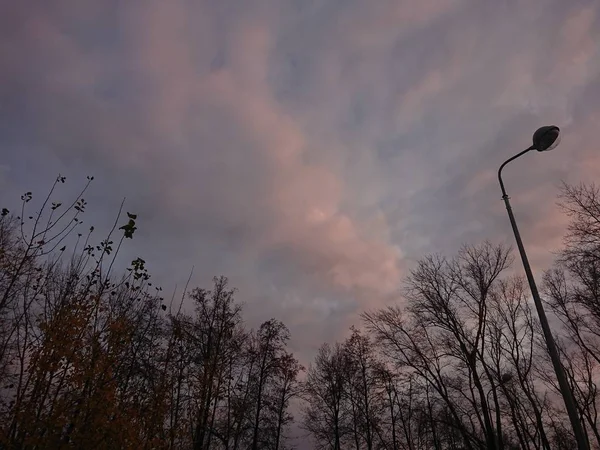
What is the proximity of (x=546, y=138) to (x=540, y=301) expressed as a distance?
356 centimetres

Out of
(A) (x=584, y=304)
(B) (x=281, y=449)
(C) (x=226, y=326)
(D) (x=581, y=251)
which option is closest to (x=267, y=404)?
(B) (x=281, y=449)

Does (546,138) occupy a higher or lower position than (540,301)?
higher

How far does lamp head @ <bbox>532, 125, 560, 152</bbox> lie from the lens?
26.9ft

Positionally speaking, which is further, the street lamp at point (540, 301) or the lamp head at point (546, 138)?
the lamp head at point (546, 138)

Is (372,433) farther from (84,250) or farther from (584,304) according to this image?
(84,250)

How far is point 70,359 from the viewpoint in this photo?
7.12 metres

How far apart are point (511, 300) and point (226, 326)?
61.9ft

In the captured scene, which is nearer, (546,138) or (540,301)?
(540,301)

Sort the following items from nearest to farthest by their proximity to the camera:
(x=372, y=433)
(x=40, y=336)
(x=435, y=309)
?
1. (x=40, y=336)
2. (x=435, y=309)
3. (x=372, y=433)

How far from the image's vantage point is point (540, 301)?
7.77 metres

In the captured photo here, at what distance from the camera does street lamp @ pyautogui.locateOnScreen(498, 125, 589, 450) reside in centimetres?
666

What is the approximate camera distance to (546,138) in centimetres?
827

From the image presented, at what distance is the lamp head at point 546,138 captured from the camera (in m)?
8.21

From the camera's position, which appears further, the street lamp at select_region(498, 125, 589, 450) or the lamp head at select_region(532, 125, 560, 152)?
the lamp head at select_region(532, 125, 560, 152)
